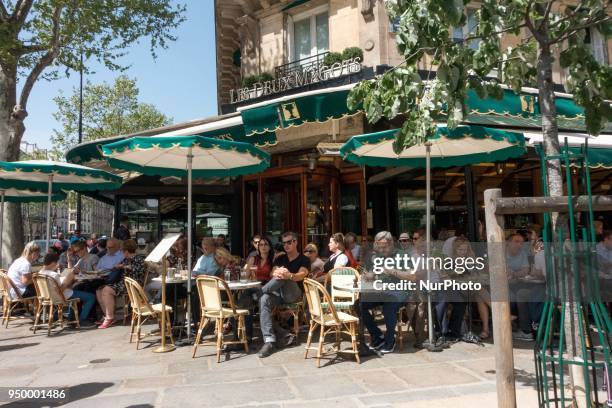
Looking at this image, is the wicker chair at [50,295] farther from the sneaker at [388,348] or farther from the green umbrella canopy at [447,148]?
the sneaker at [388,348]

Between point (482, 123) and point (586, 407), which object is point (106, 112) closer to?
point (482, 123)

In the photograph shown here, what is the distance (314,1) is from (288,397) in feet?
32.8

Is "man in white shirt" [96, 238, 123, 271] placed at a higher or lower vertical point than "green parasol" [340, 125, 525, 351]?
lower

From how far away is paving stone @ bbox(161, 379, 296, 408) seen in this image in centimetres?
373

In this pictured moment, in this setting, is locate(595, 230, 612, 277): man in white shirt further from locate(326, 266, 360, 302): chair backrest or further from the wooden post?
the wooden post

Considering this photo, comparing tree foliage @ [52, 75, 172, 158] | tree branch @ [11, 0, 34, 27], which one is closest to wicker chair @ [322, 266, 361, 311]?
tree branch @ [11, 0, 34, 27]

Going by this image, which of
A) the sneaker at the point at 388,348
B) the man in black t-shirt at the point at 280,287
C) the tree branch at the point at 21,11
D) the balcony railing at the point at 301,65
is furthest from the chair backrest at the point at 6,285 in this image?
the balcony railing at the point at 301,65

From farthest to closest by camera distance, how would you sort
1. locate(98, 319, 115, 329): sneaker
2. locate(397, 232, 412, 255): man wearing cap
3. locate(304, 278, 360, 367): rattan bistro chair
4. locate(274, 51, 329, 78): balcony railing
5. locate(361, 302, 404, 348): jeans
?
locate(274, 51, 329, 78): balcony railing → locate(98, 319, 115, 329): sneaker → locate(397, 232, 412, 255): man wearing cap → locate(361, 302, 404, 348): jeans → locate(304, 278, 360, 367): rattan bistro chair

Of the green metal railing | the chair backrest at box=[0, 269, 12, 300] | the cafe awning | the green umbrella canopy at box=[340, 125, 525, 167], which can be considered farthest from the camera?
the chair backrest at box=[0, 269, 12, 300]

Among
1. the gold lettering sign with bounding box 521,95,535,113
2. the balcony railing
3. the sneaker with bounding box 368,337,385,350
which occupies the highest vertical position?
the balcony railing

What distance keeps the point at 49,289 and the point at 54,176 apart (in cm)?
302

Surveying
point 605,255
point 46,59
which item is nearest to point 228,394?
point 605,255

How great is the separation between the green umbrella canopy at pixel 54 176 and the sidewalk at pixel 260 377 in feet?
9.17

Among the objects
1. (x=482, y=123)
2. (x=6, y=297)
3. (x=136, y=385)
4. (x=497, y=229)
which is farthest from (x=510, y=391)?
(x=6, y=297)
